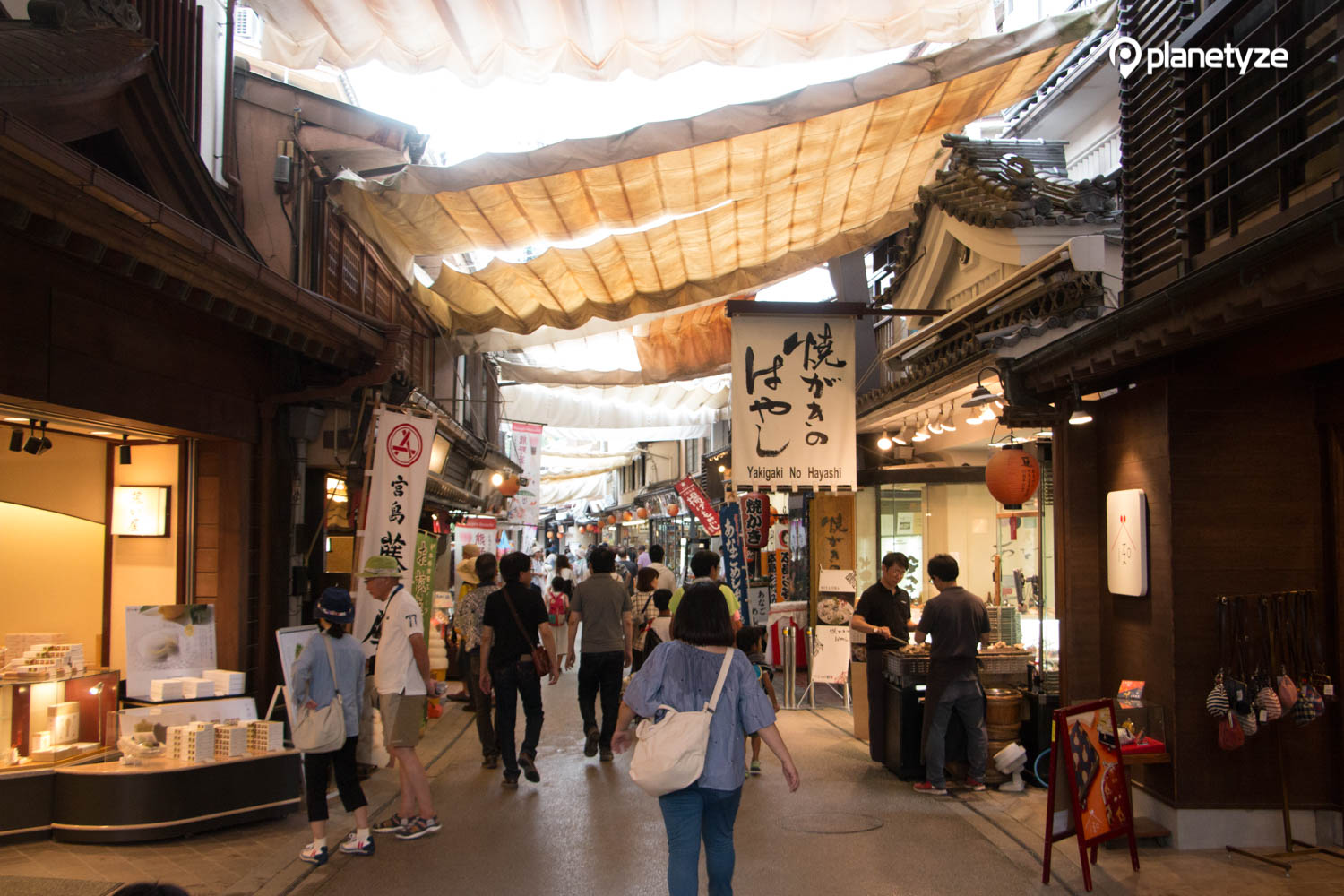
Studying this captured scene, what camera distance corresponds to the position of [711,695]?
5.14 metres

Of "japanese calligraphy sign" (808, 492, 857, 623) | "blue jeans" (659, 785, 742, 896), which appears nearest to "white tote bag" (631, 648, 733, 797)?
"blue jeans" (659, 785, 742, 896)

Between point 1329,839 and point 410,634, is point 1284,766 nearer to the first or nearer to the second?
point 1329,839

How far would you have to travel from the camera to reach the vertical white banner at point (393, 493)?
9.20 metres

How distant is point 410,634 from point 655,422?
15163mm

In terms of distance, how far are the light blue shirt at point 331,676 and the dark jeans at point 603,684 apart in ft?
11.0

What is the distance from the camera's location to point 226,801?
24.4 ft

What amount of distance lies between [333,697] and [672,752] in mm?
2882

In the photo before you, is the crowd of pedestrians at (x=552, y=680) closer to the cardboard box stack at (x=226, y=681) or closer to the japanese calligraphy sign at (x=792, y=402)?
the cardboard box stack at (x=226, y=681)

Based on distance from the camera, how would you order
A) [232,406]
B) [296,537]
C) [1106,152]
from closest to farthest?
[232,406] < [296,537] < [1106,152]

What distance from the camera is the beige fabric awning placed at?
8.74 metres

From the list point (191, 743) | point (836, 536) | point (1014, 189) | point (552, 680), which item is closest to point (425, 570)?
point (552, 680)

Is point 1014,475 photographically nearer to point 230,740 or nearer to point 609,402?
point 230,740

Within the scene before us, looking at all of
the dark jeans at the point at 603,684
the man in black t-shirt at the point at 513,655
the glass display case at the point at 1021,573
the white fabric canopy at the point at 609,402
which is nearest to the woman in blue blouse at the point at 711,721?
the man in black t-shirt at the point at 513,655

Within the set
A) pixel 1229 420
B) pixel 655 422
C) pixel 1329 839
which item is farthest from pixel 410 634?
pixel 655 422
